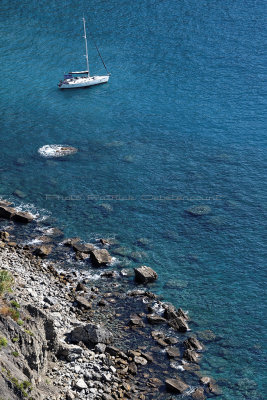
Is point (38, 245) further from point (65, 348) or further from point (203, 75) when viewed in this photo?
point (203, 75)

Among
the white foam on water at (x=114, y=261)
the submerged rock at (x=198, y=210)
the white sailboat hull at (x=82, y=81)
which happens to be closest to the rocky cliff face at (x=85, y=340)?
the white foam on water at (x=114, y=261)

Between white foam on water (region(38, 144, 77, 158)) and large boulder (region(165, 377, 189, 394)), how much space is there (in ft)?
179

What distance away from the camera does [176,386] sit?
183 feet

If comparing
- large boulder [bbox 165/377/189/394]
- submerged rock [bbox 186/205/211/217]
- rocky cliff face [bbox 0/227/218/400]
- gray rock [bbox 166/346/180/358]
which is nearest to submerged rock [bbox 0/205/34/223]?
rocky cliff face [bbox 0/227/218/400]

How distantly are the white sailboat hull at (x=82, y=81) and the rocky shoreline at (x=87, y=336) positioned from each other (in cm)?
5819

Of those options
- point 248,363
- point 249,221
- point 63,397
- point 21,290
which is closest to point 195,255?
point 249,221

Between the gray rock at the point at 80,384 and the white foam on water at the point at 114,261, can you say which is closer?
the gray rock at the point at 80,384

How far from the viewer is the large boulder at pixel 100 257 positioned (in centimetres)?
7412

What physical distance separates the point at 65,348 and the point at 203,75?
88.3 m

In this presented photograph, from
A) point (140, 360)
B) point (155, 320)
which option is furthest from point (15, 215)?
point (140, 360)

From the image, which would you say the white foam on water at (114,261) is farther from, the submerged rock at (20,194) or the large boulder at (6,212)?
the submerged rock at (20,194)

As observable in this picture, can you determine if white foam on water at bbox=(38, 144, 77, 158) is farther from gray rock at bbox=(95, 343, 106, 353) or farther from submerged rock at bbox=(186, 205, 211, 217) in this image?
gray rock at bbox=(95, 343, 106, 353)

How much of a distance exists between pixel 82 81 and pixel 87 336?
80.9m

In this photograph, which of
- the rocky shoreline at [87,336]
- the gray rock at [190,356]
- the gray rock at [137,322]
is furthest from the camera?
the gray rock at [137,322]
